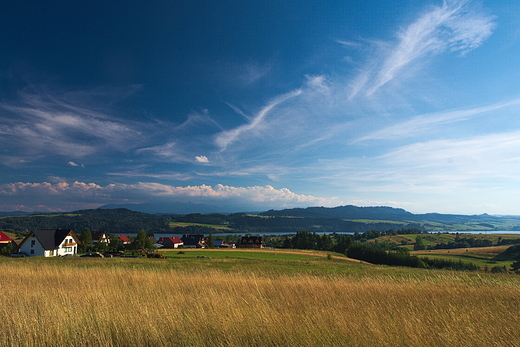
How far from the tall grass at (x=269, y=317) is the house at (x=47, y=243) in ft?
185

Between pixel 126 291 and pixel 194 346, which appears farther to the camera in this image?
pixel 126 291

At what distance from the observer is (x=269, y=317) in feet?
17.8

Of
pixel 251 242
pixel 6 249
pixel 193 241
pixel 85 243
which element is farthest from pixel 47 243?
pixel 251 242

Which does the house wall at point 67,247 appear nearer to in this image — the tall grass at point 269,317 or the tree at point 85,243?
the tree at point 85,243

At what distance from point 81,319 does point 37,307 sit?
1.79 metres

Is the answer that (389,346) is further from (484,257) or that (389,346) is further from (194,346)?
(484,257)

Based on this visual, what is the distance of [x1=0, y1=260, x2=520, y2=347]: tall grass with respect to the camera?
186 inches

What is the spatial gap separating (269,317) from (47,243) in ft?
209

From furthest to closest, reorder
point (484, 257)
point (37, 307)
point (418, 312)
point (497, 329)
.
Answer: point (484, 257) < point (37, 307) < point (418, 312) < point (497, 329)

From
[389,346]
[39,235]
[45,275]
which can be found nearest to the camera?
[389,346]

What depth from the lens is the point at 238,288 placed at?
8305 mm

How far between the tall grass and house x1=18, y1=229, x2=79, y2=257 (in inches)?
2215

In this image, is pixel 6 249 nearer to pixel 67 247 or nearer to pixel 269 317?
pixel 67 247

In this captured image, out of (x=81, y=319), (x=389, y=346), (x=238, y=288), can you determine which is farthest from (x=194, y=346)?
(x=238, y=288)
